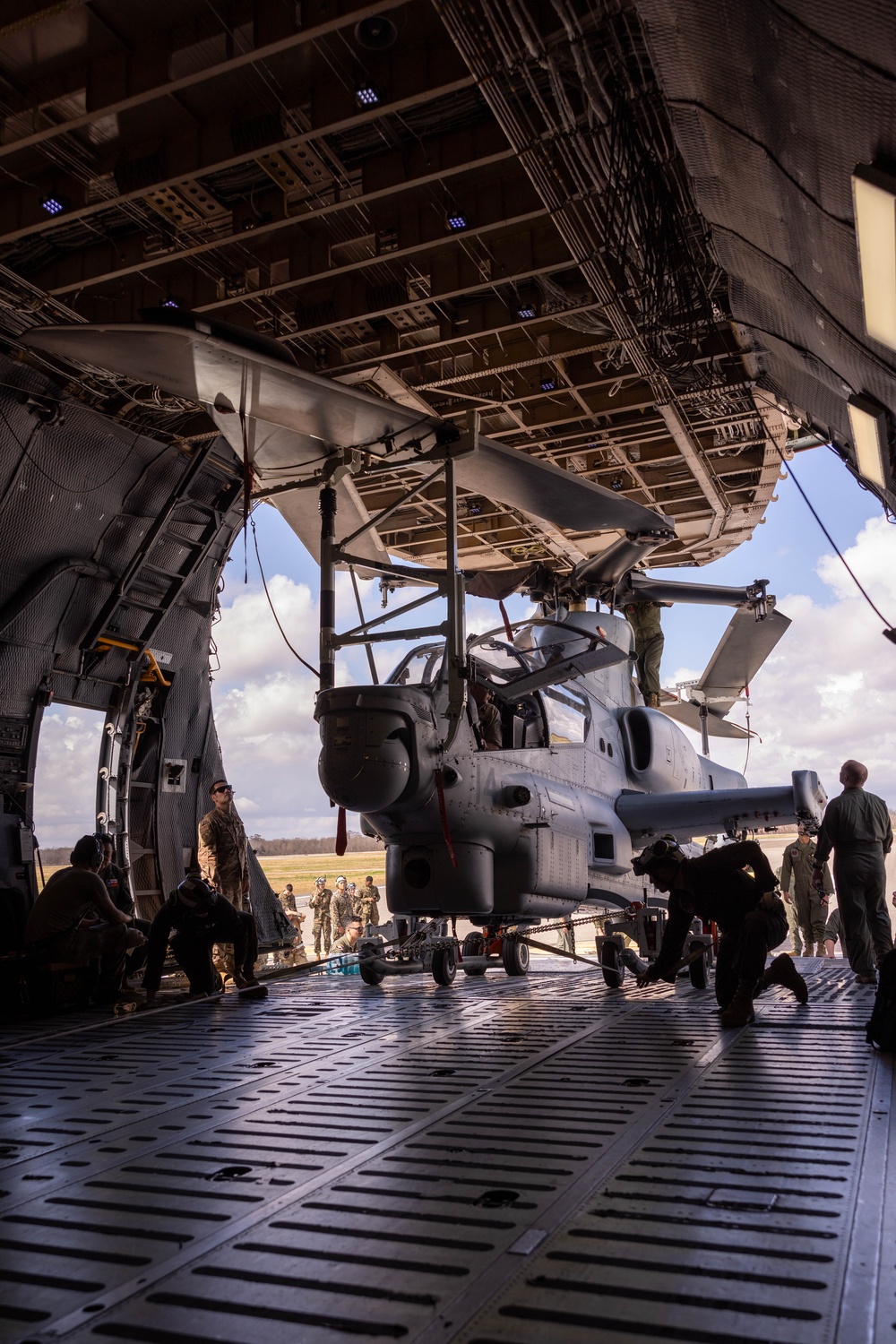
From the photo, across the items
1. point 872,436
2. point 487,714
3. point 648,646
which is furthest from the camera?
point 648,646

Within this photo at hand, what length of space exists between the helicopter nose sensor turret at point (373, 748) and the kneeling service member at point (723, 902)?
1.80 metres

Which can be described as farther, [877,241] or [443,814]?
[443,814]

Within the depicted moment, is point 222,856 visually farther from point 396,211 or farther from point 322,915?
point 322,915

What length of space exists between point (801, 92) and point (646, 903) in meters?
8.01

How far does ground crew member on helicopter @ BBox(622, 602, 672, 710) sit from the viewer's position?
15.6m

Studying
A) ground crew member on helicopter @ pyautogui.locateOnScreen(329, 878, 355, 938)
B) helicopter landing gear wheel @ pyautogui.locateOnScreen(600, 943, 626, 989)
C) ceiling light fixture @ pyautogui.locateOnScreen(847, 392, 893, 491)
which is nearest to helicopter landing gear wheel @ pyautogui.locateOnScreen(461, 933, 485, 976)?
helicopter landing gear wheel @ pyautogui.locateOnScreen(600, 943, 626, 989)

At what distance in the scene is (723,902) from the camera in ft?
21.2

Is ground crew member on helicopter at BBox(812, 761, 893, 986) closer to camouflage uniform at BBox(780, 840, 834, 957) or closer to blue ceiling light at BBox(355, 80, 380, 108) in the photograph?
blue ceiling light at BBox(355, 80, 380, 108)

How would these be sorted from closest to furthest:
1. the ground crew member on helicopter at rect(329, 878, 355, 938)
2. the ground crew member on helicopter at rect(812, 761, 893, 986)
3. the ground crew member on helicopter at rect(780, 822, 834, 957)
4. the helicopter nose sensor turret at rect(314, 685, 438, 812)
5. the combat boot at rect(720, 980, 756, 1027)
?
1. the combat boot at rect(720, 980, 756, 1027)
2. the helicopter nose sensor turret at rect(314, 685, 438, 812)
3. the ground crew member on helicopter at rect(812, 761, 893, 986)
4. the ground crew member on helicopter at rect(780, 822, 834, 957)
5. the ground crew member on helicopter at rect(329, 878, 355, 938)

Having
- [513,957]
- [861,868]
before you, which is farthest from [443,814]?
[861,868]

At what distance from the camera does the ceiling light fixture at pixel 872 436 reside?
4.01m

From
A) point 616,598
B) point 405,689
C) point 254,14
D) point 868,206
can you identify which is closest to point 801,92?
point 868,206

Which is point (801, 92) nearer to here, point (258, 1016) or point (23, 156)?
point (258, 1016)

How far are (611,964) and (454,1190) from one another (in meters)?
5.51
